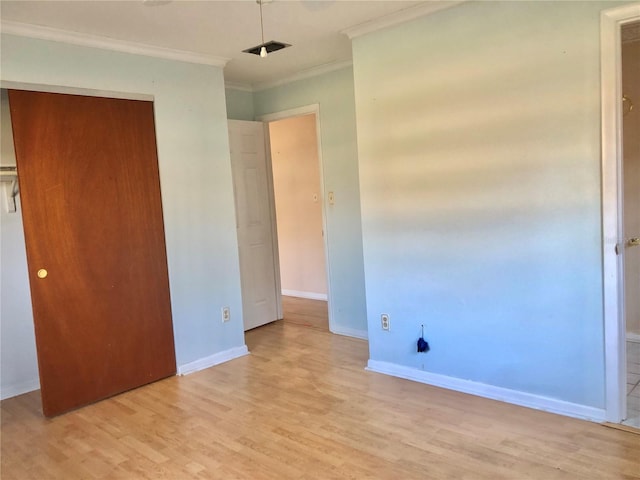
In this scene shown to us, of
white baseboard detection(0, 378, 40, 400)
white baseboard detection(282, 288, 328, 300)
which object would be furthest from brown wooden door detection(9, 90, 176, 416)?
white baseboard detection(282, 288, 328, 300)

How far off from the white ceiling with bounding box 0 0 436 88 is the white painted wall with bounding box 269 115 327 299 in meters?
2.31

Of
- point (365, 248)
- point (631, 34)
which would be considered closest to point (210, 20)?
point (365, 248)

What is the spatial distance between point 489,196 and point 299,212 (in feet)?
12.0

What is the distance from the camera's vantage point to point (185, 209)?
370 centimetres

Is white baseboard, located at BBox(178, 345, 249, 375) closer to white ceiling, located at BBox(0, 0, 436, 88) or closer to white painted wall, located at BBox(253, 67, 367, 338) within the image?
white painted wall, located at BBox(253, 67, 367, 338)

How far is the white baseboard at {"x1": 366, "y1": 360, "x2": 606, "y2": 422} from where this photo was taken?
2.65 m

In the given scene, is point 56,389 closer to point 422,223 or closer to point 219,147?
point 219,147

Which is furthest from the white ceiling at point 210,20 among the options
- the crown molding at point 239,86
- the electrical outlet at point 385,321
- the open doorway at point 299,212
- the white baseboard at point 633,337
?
the white baseboard at point 633,337

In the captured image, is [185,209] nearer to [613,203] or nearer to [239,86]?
[239,86]

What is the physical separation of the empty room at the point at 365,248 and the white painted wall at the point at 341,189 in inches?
4.9

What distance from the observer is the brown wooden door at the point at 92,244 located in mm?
2992

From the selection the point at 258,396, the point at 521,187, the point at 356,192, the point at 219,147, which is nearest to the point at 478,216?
the point at 521,187

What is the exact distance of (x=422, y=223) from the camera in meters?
3.18

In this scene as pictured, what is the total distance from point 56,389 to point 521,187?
3.13m
